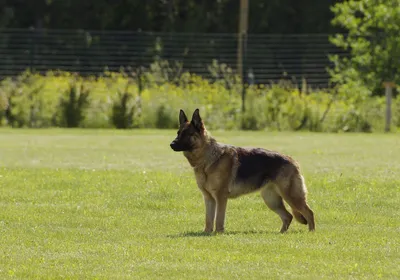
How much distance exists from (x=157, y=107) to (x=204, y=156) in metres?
20.1

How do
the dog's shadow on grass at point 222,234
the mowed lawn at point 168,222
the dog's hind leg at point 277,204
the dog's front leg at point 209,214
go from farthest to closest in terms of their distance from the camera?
the dog's hind leg at point 277,204 → the dog's front leg at point 209,214 → the dog's shadow on grass at point 222,234 → the mowed lawn at point 168,222

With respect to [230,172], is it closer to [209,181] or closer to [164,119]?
[209,181]

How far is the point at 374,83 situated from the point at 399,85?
0.74 m

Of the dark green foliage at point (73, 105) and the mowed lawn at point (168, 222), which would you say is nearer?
the mowed lawn at point (168, 222)

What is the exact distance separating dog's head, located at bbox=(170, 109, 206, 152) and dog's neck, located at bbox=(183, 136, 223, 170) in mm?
53

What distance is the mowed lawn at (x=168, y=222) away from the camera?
378 inches

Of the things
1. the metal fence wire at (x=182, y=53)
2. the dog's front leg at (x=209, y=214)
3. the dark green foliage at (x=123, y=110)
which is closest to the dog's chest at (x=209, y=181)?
the dog's front leg at (x=209, y=214)

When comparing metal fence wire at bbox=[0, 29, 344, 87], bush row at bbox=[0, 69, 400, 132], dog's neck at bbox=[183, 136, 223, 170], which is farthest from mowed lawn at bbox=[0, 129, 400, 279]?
metal fence wire at bbox=[0, 29, 344, 87]

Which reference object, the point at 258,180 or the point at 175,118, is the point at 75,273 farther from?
the point at 175,118

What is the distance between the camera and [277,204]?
12.6 meters

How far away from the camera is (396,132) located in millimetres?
31469

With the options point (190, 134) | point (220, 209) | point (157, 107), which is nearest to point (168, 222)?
point (220, 209)

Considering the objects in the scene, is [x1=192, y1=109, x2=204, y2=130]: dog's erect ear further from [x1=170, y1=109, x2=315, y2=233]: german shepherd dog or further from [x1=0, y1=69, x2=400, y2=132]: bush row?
[x1=0, y1=69, x2=400, y2=132]: bush row

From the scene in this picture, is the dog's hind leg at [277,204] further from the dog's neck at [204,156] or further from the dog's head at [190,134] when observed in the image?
the dog's head at [190,134]
